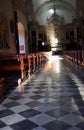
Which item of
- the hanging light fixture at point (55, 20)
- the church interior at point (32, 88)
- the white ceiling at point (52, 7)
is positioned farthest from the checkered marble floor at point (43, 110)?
the hanging light fixture at point (55, 20)

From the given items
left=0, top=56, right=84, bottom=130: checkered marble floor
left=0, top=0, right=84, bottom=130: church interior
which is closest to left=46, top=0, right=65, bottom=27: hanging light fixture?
left=0, top=0, right=84, bottom=130: church interior

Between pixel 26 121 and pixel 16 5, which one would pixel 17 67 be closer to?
pixel 26 121

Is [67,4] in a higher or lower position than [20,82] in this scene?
higher

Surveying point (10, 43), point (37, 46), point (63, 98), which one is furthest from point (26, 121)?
point (37, 46)

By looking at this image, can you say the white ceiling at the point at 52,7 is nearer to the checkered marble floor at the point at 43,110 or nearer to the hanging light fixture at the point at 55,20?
the hanging light fixture at the point at 55,20

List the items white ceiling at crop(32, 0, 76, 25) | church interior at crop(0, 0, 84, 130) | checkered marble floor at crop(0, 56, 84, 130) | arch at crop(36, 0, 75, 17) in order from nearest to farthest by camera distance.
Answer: checkered marble floor at crop(0, 56, 84, 130), church interior at crop(0, 0, 84, 130), white ceiling at crop(32, 0, 76, 25), arch at crop(36, 0, 75, 17)

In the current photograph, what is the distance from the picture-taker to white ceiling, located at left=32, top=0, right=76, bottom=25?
2756 cm

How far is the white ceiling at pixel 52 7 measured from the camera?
1085 inches

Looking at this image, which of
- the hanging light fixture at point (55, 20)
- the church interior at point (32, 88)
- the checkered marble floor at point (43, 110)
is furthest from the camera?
the hanging light fixture at point (55, 20)

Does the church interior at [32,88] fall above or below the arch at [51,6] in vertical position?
below

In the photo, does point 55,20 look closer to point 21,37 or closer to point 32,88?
point 21,37

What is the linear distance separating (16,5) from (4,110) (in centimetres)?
1371

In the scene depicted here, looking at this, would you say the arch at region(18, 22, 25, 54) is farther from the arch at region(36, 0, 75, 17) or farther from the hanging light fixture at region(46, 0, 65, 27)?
the hanging light fixture at region(46, 0, 65, 27)

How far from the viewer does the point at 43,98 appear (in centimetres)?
442
